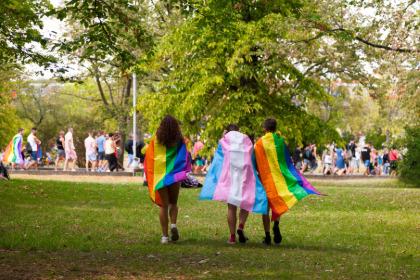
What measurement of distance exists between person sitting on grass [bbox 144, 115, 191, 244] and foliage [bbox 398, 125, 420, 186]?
67.2 feet

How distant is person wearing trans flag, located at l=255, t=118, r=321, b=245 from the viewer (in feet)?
38.7

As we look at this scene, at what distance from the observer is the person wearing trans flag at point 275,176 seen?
1178 cm

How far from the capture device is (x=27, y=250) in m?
10.9

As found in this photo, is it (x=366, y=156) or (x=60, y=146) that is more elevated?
(x=60, y=146)

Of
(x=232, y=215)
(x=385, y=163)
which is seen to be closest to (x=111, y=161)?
(x=385, y=163)

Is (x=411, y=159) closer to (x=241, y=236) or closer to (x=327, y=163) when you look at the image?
(x=327, y=163)

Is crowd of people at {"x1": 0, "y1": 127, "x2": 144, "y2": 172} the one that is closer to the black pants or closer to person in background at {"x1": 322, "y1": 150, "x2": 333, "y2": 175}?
the black pants

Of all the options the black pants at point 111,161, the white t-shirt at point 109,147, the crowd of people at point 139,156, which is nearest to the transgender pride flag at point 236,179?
the crowd of people at point 139,156

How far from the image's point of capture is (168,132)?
1185cm

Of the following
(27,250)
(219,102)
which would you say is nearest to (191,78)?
(219,102)

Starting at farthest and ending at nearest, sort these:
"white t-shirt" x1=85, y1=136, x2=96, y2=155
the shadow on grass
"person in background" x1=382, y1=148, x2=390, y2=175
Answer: "person in background" x1=382, y1=148, x2=390, y2=175 → "white t-shirt" x1=85, y1=136, x2=96, y2=155 → the shadow on grass

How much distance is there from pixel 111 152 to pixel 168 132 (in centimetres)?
2602

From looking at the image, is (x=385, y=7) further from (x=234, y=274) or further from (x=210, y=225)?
(x=234, y=274)

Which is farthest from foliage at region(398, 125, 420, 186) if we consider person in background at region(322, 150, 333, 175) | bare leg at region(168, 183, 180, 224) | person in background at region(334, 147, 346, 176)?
bare leg at region(168, 183, 180, 224)
